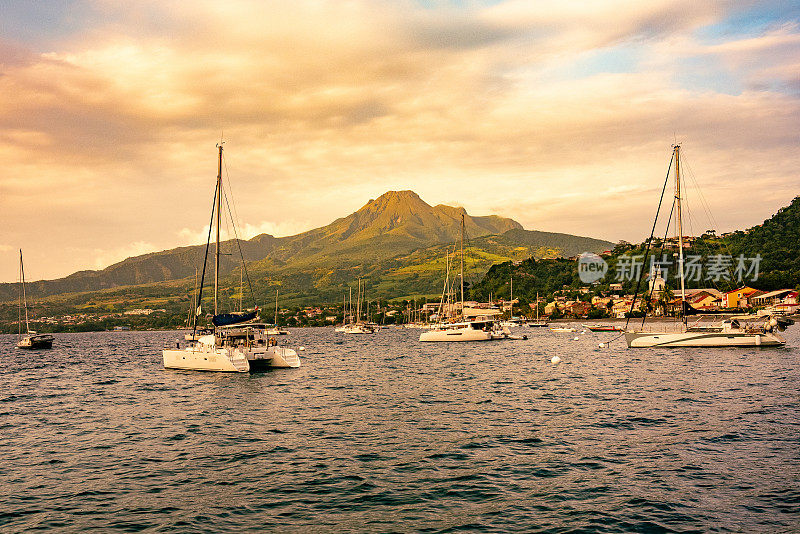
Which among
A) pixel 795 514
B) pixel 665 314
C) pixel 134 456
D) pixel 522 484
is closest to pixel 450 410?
pixel 522 484

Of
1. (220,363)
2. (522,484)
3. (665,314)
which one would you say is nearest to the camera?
(522,484)

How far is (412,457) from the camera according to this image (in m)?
21.0

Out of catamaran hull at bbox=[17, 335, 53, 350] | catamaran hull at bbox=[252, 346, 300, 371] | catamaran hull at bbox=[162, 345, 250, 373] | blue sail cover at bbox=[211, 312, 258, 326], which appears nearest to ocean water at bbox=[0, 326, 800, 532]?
catamaran hull at bbox=[162, 345, 250, 373]

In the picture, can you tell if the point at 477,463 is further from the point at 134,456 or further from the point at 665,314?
the point at 665,314

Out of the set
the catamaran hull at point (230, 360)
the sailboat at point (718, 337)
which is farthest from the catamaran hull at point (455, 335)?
the catamaran hull at point (230, 360)

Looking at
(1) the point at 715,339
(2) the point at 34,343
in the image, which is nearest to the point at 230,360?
(1) the point at 715,339

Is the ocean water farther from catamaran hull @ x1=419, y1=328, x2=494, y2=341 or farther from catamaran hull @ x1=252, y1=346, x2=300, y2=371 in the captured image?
catamaran hull @ x1=419, y1=328, x2=494, y2=341

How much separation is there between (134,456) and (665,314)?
164720 millimetres

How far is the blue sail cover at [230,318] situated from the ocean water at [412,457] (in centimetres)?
876

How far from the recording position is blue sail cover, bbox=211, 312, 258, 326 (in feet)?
165

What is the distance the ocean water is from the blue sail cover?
345 inches

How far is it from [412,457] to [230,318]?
1342 inches

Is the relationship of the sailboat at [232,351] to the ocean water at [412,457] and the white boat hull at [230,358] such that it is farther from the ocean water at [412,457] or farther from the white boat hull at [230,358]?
the ocean water at [412,457]

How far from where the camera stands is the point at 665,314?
16262cm
